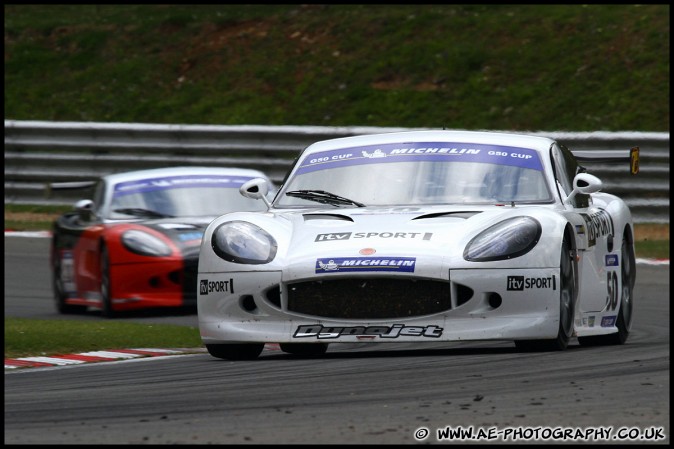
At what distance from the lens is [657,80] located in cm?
1959

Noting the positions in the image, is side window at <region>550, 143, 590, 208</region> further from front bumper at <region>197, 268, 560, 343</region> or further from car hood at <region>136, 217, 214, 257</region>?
car hood at <region>136, 217, 214, 257</region>

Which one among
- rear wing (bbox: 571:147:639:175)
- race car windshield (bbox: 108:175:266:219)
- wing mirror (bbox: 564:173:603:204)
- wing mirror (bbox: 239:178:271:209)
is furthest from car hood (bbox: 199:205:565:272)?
race car windshield (bbox: 108:175:266:219)

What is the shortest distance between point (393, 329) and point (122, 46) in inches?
683

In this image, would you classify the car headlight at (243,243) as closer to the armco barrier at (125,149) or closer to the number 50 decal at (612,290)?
the number 50 decal at (612,290)

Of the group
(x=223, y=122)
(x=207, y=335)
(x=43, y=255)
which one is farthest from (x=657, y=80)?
(x=207, y=335)

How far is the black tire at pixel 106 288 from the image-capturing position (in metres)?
12.2

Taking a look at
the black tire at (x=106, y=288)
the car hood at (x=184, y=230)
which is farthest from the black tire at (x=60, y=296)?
the car hood at (x=184, y=230)

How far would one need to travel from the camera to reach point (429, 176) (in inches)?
332

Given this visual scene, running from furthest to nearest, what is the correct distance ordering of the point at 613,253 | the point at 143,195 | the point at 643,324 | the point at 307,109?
the point at 307,109 < the point at 143,195 < the point at 643,324 < the point at 613,253

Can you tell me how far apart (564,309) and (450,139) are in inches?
59.8

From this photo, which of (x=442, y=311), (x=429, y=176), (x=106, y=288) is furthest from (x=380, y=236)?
(x=106, y=288)

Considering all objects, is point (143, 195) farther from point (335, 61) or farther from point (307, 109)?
point (335, 61)

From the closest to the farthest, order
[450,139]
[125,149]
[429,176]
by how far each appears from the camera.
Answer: [429,176]
[450,139]
[125,149]

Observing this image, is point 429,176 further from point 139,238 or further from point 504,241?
point 139,238
